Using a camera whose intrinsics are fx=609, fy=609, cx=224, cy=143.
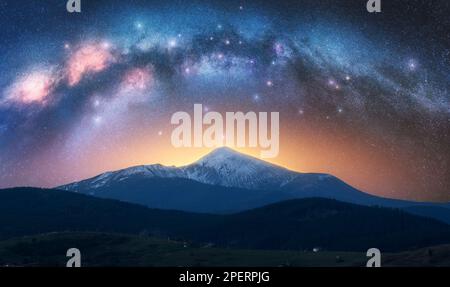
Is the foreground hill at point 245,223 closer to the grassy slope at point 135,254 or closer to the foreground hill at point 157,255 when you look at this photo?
the grassy slope at point 135,254

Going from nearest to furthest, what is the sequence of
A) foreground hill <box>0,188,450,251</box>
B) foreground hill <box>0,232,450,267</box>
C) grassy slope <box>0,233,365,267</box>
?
foreground hill <box>0,232,450,267</box>, grassy slope <box>0,233,365,267</box>, foreground hill <box>0,188,450,251</box>

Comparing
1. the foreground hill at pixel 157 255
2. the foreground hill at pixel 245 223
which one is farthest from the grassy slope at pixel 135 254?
the foreground hill at pixel 245 223

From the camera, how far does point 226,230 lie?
174500 millimetres

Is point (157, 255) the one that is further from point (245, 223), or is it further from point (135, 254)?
point (245, 223)

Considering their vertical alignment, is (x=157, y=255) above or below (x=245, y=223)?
below

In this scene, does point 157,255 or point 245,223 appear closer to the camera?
point 157,255

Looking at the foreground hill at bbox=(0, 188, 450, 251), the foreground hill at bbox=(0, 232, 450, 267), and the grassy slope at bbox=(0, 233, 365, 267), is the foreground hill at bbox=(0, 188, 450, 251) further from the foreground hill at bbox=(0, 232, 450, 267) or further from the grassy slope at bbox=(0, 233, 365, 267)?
the foreground hill at bbox=(0, 232, 450, 267)

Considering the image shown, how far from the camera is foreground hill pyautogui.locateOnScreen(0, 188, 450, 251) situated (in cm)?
15012

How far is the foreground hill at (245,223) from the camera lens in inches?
5910

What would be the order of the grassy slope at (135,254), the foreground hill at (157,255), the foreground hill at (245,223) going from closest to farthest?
the foreground hill at (157,255), the grassy slope at (135,254), the foreground hill at (245,223)

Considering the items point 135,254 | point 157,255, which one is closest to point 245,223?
point 135,254

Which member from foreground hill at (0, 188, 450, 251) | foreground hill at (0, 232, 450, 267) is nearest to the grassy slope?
foreground hill at (0, 232, 450, 267)

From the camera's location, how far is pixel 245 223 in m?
176
